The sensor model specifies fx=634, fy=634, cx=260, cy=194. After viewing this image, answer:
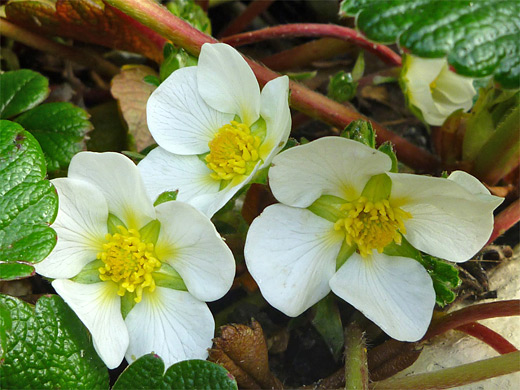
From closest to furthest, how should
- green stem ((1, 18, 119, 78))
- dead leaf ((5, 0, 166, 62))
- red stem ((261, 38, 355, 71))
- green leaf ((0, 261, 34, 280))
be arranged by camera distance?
green leaf ((0, 261, 34, 280))
dead leaf ((5, 0, 166, 62))
green stem ((1, 18, 119, 78))
red stem ((261, 38, 355, 71))

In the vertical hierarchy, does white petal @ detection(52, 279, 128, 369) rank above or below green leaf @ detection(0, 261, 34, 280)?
below

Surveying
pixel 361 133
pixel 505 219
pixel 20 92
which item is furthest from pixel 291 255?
pixel 20 92

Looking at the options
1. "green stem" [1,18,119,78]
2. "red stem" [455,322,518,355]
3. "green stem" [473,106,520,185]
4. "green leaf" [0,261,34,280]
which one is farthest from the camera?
"green stem" [1,18,119,78]

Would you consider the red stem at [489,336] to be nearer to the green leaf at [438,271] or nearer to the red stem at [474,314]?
the red stem at [474,314]

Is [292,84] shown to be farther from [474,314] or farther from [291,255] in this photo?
[474,314]

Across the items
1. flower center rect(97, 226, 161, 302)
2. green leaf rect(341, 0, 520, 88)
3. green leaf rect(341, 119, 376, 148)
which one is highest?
green leaf rect(341, 0, 520, 88)

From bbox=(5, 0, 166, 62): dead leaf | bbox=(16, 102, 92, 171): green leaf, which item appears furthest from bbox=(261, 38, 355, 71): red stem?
bbox=(16, 102, 92, 171): green leaf

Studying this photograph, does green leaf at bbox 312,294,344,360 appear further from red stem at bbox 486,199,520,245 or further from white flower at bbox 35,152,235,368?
red stem at bbox 486,199,520,245
